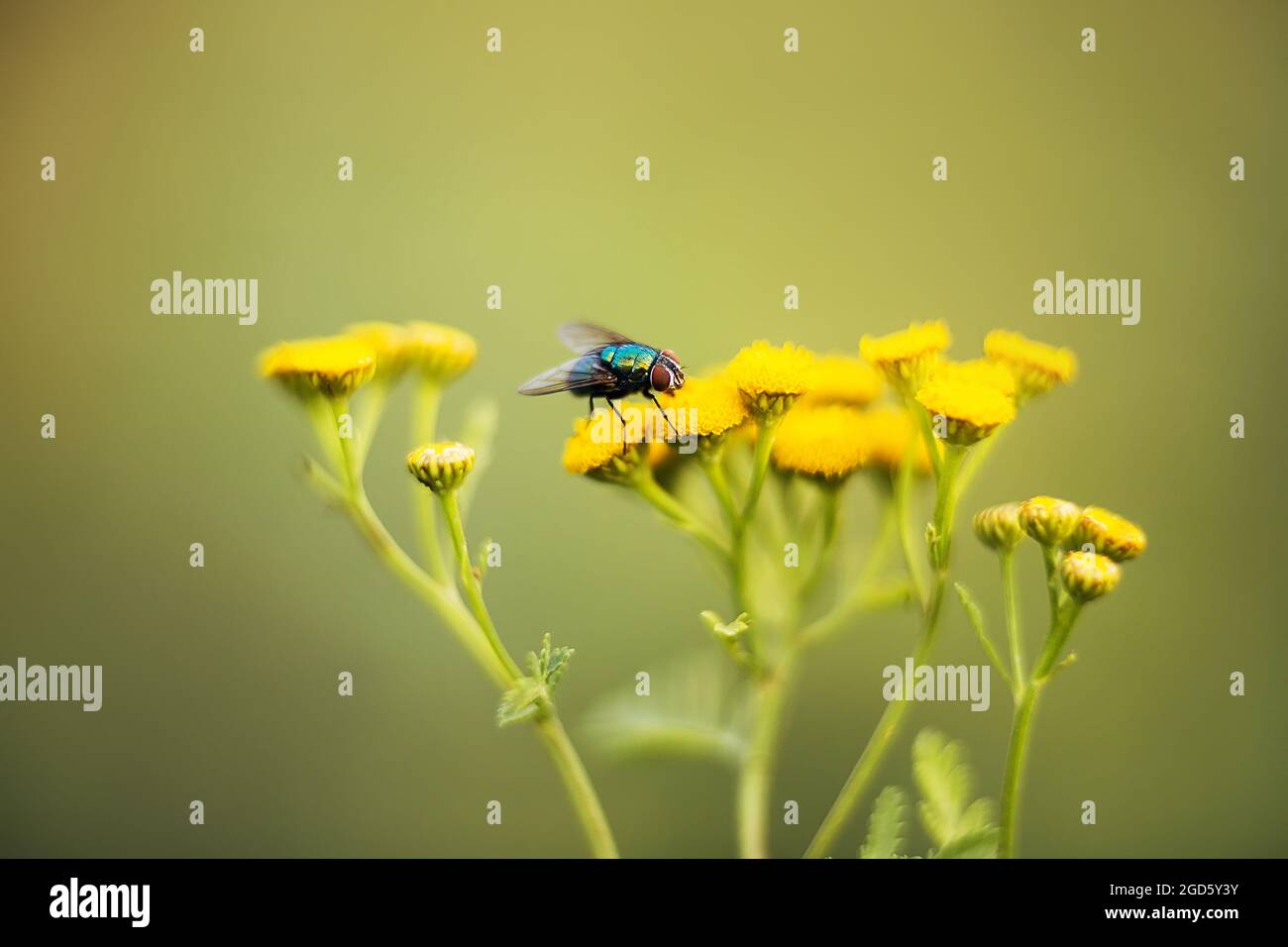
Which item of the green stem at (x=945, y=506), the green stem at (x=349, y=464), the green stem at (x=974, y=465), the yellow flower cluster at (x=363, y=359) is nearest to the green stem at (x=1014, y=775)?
the green stem at (x=945, y=506)

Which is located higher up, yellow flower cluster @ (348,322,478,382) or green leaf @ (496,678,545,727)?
yellow flower cluster @ (348,322,478,382)

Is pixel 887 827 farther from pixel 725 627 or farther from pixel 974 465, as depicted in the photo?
pixel 974 465

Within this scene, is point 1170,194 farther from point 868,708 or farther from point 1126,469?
point 868,708

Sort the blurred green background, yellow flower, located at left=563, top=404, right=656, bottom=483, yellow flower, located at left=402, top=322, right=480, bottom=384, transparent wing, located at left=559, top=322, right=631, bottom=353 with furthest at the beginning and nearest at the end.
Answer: the blurred green background → transparent wing, located at left=559, top=322, right=631, bottom=353 → yellow flower, located at left=402, top=322, right=480, bottom=384 → yellow flower, located at left=563, top=404, right=656, bottom=483

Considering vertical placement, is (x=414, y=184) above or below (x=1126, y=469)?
above

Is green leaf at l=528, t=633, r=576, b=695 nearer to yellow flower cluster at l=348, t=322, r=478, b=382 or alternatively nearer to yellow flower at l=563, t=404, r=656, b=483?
yellow flower at l=563, t=404, r=656, b=483

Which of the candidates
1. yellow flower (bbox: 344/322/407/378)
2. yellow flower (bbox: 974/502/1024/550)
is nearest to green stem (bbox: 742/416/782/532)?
yellow flower (bbox: 974/502/1024/550)
